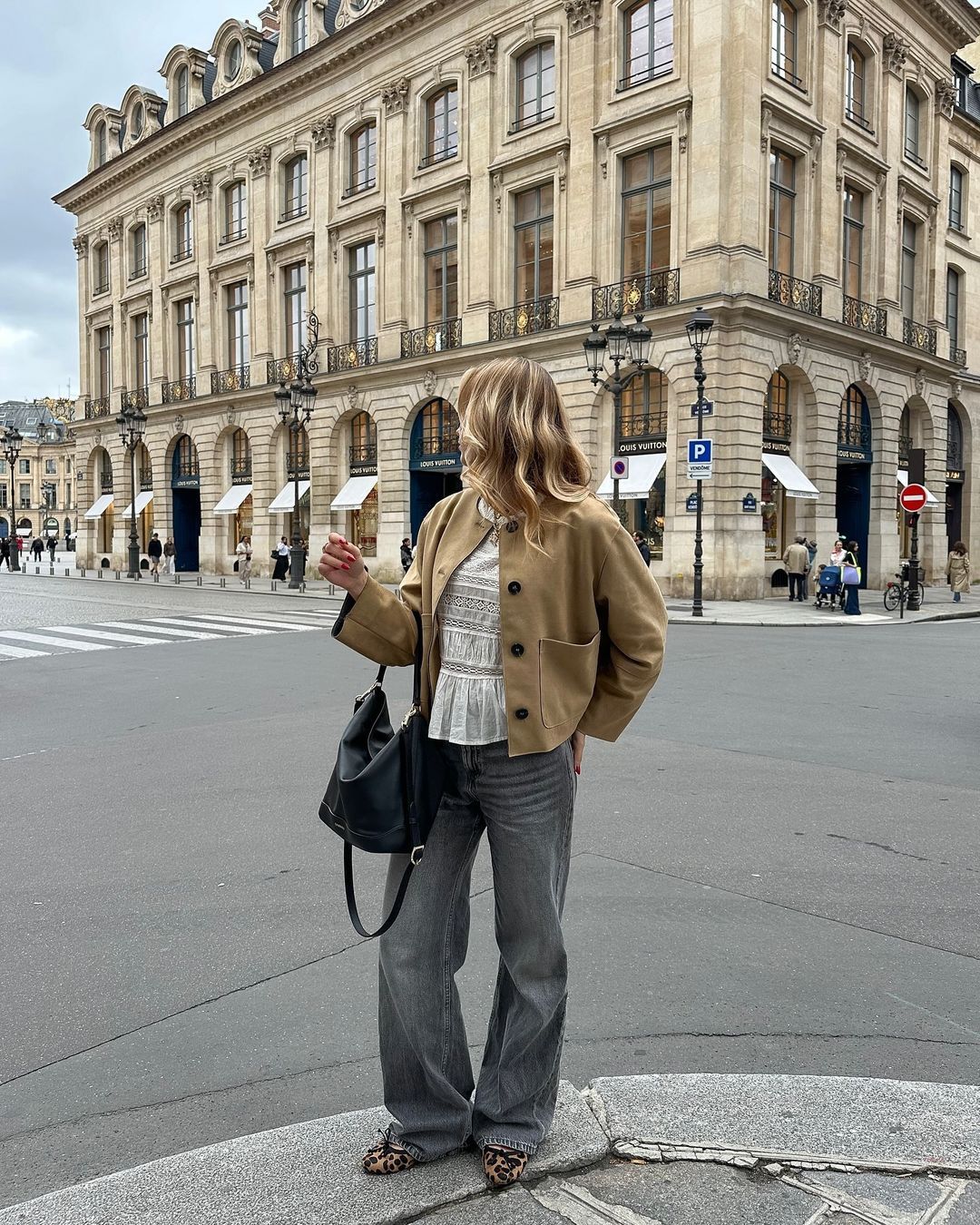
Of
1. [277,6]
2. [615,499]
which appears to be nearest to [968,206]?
[615,499]

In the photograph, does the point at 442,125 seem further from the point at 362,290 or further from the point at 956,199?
the point at 956,199

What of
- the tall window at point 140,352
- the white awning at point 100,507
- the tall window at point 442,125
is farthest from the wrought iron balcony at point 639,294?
the white awning at point 100,507

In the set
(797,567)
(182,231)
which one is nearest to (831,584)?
(797,567)

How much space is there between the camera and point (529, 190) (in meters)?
31.8

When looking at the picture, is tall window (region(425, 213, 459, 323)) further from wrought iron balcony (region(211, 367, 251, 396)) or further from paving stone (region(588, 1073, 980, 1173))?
paving stone (region(588, 1073, 980, 1173))

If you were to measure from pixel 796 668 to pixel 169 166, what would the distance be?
42949mm

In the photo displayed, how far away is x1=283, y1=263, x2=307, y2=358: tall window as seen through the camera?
40312 mm

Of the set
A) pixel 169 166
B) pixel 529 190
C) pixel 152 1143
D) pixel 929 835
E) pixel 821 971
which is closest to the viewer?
pixel 152 1143

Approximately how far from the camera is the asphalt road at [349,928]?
124 inches

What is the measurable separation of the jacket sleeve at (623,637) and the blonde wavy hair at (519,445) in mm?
202

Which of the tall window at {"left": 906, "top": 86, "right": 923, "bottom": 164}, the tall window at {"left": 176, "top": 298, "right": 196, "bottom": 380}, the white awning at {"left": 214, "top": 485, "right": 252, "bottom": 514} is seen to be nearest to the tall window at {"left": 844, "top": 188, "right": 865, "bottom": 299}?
the tall window at {"left": 906, "top": 86, "right": 923, "bottom": 164}

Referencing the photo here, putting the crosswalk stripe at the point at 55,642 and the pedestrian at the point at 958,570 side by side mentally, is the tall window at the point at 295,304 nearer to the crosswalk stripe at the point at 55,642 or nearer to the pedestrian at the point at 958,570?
the crosswalk stripe at the point at 55,642

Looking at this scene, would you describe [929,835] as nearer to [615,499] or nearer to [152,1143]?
[152,1143]

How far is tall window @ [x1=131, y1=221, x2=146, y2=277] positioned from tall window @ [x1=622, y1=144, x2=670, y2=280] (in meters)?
28.6
